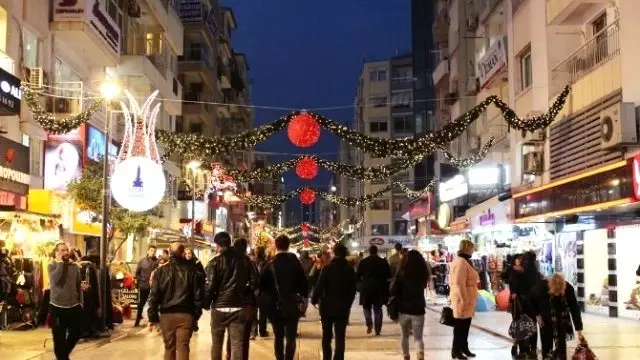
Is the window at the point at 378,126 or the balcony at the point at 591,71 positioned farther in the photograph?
the window at the point at 378,126

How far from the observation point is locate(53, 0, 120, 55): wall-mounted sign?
80.7 feet

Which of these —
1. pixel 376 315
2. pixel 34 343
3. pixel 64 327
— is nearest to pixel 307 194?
pixel 376 315

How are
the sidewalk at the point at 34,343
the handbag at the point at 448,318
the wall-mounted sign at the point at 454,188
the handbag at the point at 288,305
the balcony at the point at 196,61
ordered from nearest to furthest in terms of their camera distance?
the handbag at the point at 288,305
the handbag at the point at 448,318
the sidewalk at the point at 34,343
the wall-mounted sign at the point at 454,188
the balcony at the point at 196,61

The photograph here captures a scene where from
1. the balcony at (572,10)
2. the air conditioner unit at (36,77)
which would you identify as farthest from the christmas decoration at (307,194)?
the balcony at (572,10)

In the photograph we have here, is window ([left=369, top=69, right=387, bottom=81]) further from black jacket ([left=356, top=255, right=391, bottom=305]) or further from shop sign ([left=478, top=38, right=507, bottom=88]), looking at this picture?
black jacket ([left=356, top=255, right=391, bottom=305])

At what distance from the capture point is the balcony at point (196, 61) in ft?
187

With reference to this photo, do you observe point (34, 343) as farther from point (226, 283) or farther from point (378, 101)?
point (378, 101)

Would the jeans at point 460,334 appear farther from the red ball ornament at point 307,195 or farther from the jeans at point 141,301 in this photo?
the red ball ornament at point 307,195

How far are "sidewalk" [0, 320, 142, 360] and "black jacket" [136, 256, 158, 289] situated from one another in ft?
3.97

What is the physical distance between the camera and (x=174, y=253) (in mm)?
9727

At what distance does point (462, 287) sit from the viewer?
39.2ft

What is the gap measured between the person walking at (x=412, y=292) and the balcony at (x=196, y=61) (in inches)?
1868

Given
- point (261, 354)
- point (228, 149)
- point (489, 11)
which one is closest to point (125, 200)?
point (261, 354)

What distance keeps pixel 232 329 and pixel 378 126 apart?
8756cm
